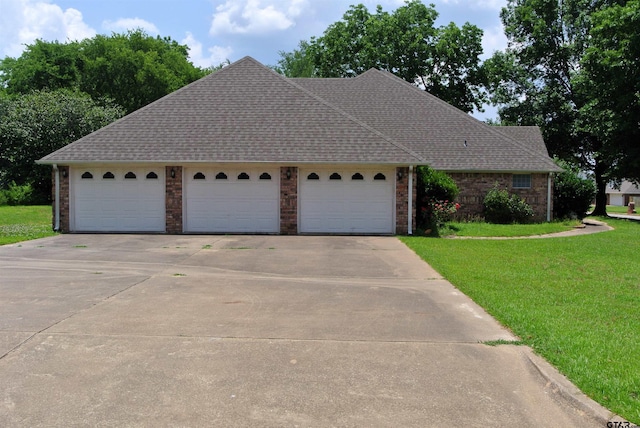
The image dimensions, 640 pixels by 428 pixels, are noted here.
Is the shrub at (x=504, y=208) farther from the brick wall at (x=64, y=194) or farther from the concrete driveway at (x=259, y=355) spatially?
the brick wall at (x=64, y=194)

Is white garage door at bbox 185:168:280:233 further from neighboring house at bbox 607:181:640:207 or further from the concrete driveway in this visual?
neighboring house at bbox 607:181:640:207

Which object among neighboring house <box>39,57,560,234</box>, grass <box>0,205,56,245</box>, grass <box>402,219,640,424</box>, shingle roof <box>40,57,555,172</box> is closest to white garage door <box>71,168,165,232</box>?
neighboring house <box>39,57,560,234</box>

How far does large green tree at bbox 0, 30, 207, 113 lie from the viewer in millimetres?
43781

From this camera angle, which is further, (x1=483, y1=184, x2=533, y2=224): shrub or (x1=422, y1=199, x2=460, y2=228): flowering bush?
(x1=483, y1=184, x2=533, y2=224): shrub

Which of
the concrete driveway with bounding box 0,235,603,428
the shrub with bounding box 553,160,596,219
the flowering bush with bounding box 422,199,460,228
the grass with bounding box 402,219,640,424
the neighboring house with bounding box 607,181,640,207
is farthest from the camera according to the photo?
the neighboring house with bounding box 607,181,640,207

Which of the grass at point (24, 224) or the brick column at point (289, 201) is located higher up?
the brick column at point (289, 201)

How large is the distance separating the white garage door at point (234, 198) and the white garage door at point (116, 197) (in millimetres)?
1111

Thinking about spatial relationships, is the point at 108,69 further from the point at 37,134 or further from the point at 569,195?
the point at 569,195

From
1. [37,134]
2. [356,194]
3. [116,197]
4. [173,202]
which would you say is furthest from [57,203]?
[37,134]

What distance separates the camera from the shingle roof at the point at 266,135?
1780cm

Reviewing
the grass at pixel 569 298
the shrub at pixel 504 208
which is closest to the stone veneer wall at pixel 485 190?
the shrub at pixel 504 208

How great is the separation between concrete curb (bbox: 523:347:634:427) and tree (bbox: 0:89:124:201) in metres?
32.7

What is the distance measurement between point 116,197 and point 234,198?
13.2ft

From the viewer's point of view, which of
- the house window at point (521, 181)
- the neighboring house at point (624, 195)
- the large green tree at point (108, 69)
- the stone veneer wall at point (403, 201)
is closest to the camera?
the stone veneer wall at point (403, 201)
